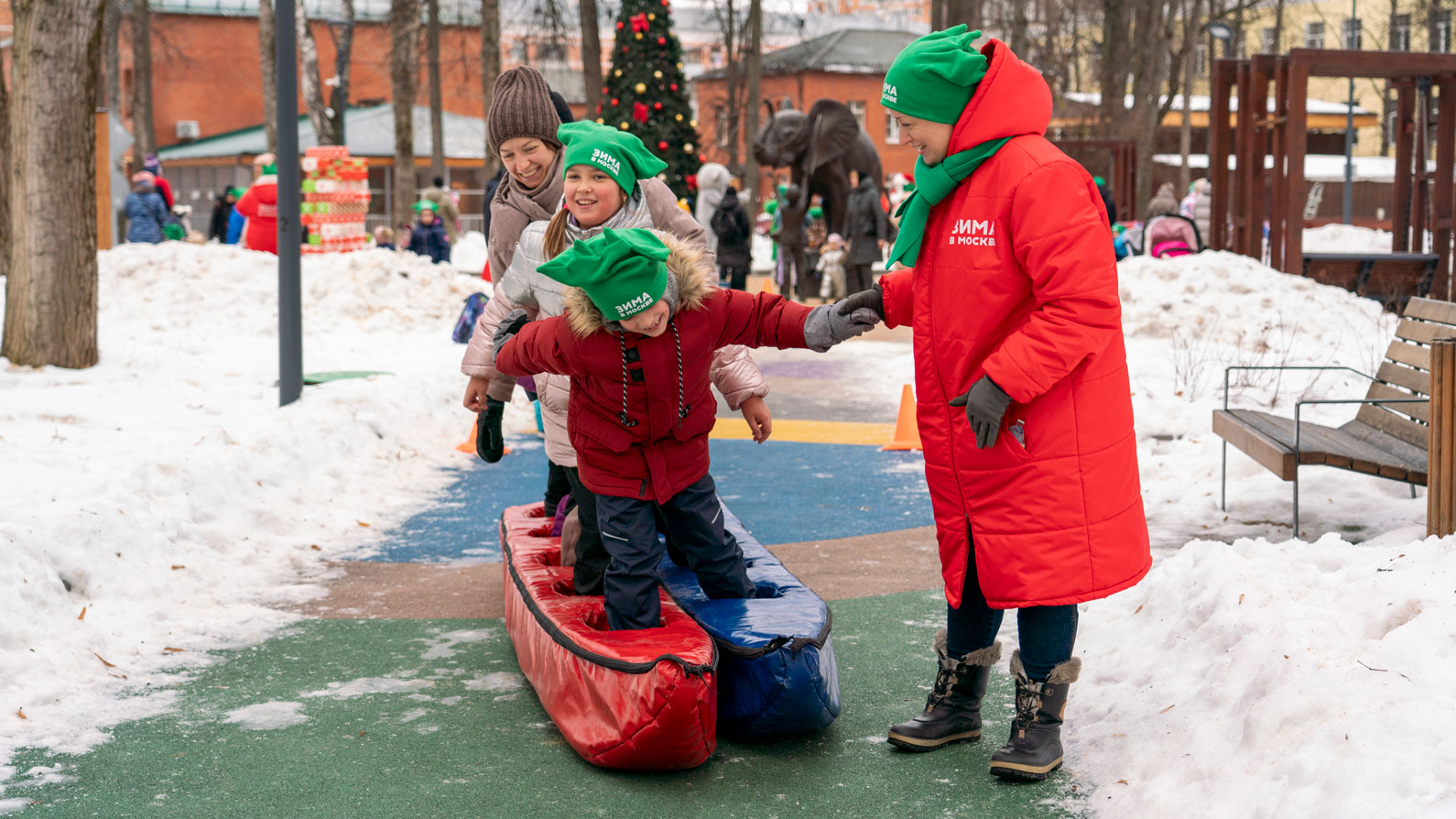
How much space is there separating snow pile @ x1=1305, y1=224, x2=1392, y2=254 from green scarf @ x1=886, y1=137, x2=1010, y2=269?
21.0 metres

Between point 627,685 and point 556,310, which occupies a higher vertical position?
point 556,310

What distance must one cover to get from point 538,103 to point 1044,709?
9.37 ft

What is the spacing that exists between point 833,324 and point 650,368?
0.55 metres

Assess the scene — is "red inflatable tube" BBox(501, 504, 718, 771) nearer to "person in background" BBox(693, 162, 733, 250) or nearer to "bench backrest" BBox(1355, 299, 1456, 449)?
"bench backrest" BBox(1355, 299, 1456, 449)

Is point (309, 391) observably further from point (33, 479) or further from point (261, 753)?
point (261, 753)

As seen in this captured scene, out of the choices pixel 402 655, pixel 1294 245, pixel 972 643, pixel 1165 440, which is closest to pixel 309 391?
pixel 402 655

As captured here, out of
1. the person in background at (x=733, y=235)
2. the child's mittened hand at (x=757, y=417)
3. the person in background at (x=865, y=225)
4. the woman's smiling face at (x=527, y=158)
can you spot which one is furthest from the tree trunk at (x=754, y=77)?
the child's mittened hand at (x=757, y=417)

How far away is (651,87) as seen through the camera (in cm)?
2055

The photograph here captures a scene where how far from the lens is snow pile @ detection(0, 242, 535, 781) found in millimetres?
4516

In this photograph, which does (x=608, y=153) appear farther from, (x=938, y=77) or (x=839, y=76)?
(x=839, y=76)

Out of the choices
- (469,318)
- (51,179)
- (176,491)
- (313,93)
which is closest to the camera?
(176,491)

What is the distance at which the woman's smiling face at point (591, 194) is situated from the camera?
14.2 feet

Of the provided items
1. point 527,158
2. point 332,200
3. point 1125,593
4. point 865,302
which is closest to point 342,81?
point 332,200

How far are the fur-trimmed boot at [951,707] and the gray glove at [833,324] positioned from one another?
97 cm
